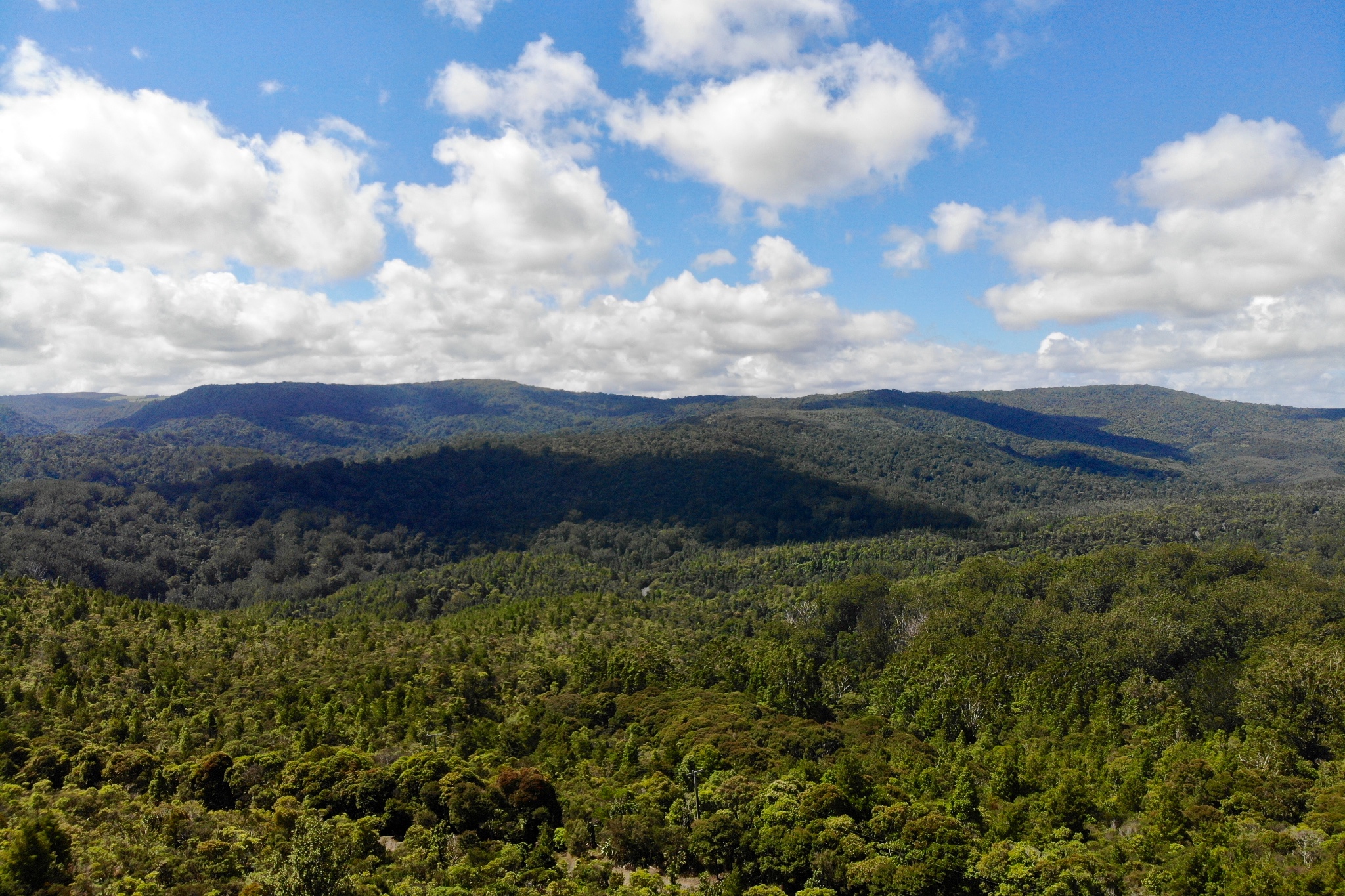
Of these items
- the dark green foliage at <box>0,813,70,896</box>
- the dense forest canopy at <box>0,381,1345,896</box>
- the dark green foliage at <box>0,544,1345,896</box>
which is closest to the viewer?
the dark green foliage at <box>0,813,70,896</box>

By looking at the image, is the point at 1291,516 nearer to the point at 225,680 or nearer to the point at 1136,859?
the point at 1136,859

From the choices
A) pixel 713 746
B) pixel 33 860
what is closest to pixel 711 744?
pixel 713 746

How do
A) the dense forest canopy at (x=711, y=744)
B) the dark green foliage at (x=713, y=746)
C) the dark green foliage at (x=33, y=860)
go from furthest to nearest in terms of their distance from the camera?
the dark green foliage at (x=713, y=746), the dense forest canopy at (x=711, y=744), the dark green foliage at (x=33, y=860)

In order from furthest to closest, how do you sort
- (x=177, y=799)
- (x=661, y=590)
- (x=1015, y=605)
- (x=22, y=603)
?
(x=661, y=590), (x=1015, y=605), (x=22, y=603), (x=177, y=799)

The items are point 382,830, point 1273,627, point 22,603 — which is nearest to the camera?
point 382,830

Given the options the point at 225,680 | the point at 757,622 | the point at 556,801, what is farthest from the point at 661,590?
the point at 556,801

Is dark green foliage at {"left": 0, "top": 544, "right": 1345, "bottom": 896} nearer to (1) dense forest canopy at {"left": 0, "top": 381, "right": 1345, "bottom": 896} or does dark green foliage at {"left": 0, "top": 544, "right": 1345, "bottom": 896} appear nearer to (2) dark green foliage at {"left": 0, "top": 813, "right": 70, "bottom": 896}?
(2) dark green foliage at {"left": 0, "top": 813, "right": 70, "bottom": 896}

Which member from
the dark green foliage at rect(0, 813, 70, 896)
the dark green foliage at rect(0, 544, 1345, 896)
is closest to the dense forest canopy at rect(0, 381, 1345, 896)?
the dark green foliage at rect(0, 813, 70, 896)

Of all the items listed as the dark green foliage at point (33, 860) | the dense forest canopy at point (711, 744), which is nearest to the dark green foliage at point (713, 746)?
the dark green foliage at point (33, 860)

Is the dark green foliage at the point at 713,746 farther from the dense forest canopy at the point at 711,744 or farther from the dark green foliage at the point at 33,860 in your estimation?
the dense forest canopy at the point at 711,744

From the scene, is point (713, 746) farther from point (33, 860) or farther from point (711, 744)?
point (33, 860)

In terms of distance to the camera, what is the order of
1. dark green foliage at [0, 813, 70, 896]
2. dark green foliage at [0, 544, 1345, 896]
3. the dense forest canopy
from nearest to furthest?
dark green foliage at [0, 813, 70, 896]
the dense forest canopy
dark green foliage at [0, 544, 1345, 896]
